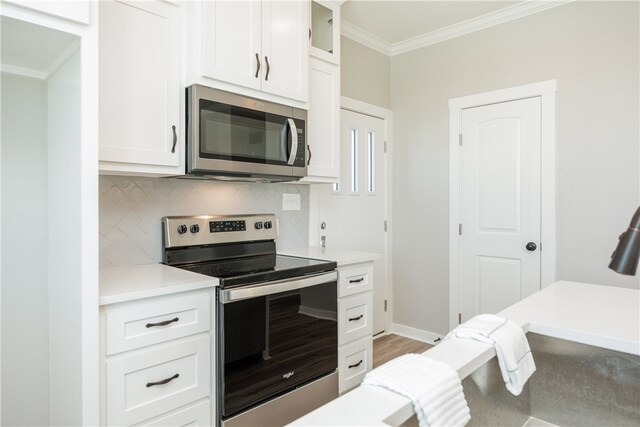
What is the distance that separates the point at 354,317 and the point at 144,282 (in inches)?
51.0

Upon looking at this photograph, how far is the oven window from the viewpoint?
192 cm

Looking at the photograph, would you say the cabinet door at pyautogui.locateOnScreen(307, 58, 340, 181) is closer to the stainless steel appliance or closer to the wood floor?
the stainless steel appliance

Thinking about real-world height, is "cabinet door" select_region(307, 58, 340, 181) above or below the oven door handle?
above

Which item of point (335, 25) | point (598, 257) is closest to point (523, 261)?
point (598, 257)

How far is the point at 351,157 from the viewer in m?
3.31

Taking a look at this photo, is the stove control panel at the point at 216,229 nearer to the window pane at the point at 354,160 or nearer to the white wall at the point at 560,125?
the window pane at the point at 354,160

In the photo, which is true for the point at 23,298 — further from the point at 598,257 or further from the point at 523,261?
the point at 598,257

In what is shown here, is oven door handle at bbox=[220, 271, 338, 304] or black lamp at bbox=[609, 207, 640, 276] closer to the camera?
black lamp at bbox=[609, 207, 640, 276]

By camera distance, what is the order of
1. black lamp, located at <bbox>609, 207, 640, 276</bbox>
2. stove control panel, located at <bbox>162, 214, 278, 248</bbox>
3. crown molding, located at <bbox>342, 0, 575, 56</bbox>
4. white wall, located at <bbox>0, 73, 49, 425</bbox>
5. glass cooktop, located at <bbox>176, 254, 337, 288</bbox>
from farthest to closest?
1. crown molding, located at <bbox>342, 0, 575, 56</bbox>
2. stove control panel, located at <bbox>162, 214, 278, 248</bbox>
3. glass cooktop, located at <bbox>176, 254, 337, 288</bbox>
4. white wall, located at <bbox>0, 73, 49, 425</bbox>
5. black lamp, located at <bbox>609, 207, 640, 276</bbox>

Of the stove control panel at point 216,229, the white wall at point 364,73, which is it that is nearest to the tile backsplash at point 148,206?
the stove control panel at point 216,229

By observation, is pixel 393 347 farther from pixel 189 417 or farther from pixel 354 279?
pixel 189 417

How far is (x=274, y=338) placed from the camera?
1.94 meters

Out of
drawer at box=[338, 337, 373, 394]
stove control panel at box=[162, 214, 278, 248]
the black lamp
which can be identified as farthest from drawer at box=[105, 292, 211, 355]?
the black lamp

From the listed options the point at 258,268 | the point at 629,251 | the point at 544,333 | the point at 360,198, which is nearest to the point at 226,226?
the point at 258,268
